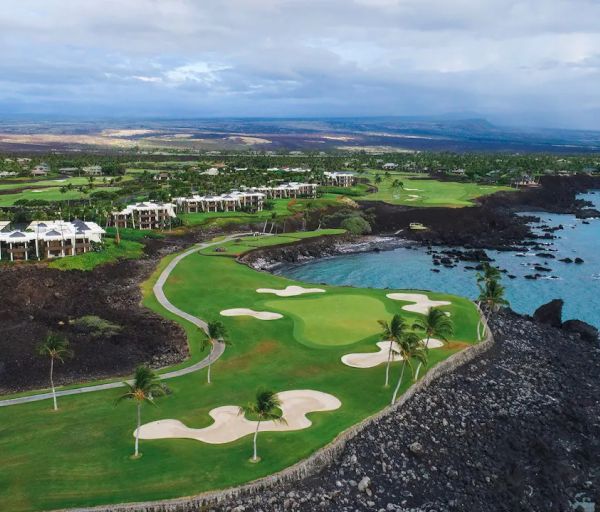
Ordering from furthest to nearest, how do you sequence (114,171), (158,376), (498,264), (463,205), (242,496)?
(114,171), (463,205), (498,264), (158,376), (242,496)

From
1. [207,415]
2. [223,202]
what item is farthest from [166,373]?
[223,202]

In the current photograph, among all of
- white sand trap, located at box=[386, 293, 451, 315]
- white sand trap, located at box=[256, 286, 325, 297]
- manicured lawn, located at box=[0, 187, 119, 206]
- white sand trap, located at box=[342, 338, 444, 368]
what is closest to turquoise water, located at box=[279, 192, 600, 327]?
white sand trap, located at box=[386, 293, 451, 315]

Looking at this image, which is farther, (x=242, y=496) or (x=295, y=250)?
(x=295, y=250)

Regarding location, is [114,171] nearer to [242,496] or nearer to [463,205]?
[463,205]

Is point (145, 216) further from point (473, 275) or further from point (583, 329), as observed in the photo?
point (583, 329)

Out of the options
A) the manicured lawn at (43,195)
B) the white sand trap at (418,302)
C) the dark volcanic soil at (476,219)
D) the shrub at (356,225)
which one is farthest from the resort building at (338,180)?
the white sand trap at (418,302)

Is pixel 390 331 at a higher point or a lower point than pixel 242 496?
higher

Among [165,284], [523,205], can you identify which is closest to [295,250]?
[165,284]
